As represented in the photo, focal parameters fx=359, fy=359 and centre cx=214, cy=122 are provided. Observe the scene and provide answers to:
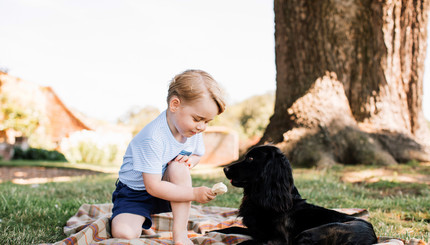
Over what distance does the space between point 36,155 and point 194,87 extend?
51.5 feet

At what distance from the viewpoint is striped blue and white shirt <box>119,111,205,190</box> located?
2.41 metres

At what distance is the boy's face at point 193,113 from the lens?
7.92 ft

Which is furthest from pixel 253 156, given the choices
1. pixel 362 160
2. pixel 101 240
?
pixel 362 160

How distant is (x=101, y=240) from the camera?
99.4 inches

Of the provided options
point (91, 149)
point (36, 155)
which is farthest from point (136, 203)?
point (91, 149)

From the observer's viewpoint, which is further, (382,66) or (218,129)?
(218,129)

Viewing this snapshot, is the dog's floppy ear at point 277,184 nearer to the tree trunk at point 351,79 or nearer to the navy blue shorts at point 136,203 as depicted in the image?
the navy blue shorts at point 136,203

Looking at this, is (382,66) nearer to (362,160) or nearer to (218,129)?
(362,160)

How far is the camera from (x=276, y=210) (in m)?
2.45

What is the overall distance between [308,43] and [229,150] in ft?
31.7

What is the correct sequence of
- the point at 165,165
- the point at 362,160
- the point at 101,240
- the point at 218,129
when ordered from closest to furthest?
the point at 101,240, the point at 165,165, the point at 362,160, the point at 218,129

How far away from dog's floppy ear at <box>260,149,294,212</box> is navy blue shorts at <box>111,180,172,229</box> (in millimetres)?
834

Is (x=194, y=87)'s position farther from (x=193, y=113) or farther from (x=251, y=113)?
(x=251, y=113)

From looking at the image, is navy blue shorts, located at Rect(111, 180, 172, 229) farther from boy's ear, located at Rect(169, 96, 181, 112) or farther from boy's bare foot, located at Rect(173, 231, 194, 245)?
boy's ear, located at Rect(169, 96, 181, 112)
